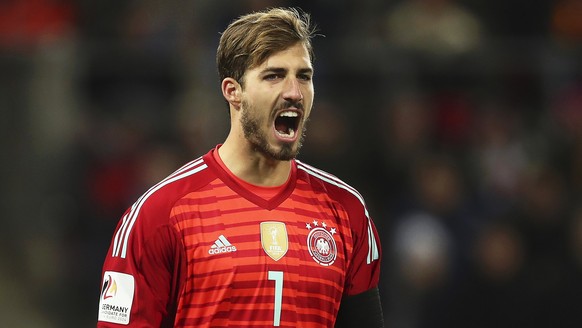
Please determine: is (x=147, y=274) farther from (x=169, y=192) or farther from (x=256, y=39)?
(x=256, y=39)

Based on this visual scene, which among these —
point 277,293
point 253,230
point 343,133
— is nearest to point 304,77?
point 253,230

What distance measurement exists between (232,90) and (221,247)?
2.26 ft

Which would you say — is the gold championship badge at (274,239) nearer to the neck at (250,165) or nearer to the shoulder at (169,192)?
the neck at (250,165)

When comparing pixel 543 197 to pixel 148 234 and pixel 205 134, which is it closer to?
pixel 205 134

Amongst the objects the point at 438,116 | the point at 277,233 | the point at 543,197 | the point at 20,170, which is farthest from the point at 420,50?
the point at 277,233

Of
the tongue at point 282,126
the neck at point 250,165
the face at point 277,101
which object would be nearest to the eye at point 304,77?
the face at point 277,101

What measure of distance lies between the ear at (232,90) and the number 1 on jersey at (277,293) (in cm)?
73

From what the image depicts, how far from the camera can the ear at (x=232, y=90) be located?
462 centimetres

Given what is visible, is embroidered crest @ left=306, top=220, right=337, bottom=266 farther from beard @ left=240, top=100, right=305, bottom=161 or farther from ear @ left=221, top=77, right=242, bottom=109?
ear @ left=221, top=77, right=242, bottom=109

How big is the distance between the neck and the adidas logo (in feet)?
1.09

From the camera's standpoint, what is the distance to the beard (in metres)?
4.55

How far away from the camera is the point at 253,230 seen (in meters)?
4.52

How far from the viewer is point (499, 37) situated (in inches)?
407

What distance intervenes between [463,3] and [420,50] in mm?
1134
